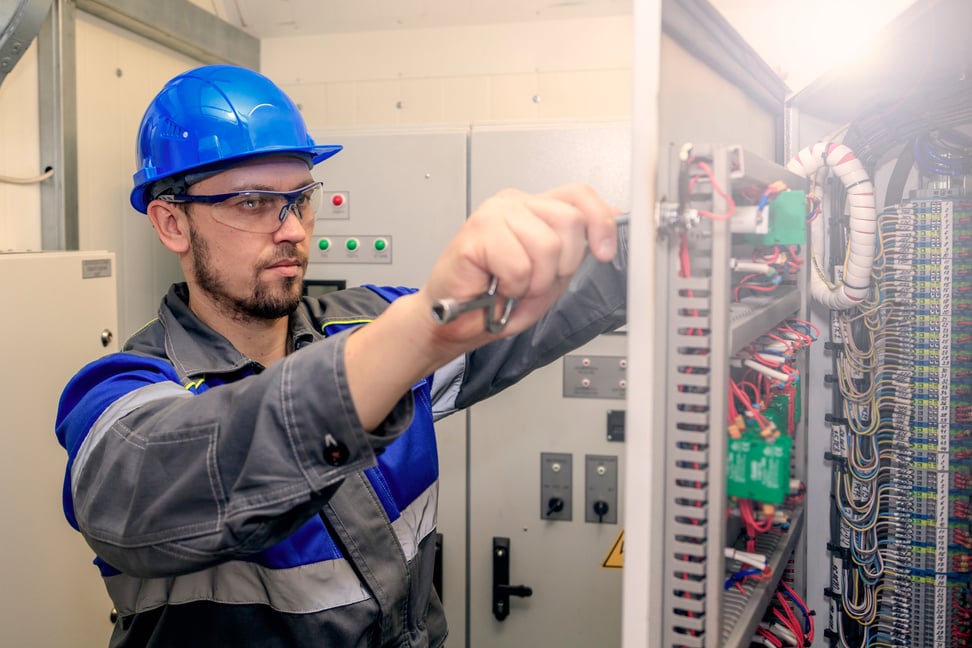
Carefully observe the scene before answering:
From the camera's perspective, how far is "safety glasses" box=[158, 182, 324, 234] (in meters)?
1.27

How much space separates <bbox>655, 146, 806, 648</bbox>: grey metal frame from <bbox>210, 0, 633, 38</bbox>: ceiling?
6.42ft

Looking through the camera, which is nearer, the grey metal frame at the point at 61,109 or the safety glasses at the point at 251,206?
the safety glasses at the point at 251,206

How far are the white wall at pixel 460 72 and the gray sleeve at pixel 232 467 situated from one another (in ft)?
6.57

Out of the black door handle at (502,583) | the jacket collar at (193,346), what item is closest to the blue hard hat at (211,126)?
the jacket collar at (193,346)

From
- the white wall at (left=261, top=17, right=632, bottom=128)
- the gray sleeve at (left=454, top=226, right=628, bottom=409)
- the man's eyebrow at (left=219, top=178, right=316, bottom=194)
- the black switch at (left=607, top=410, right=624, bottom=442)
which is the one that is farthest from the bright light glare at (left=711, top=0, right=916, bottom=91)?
the man's eyebrow at (left=219, top=178, right=316, bottom=194)

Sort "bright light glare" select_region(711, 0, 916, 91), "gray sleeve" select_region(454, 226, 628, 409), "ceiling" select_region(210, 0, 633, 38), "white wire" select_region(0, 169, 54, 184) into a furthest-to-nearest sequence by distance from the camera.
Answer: "ceiling" select_region(210, 0, 633, 38) < "bright light glare" select_region(711, 0, 916, 91) < "white wire" select_region(0, 169, 54, 184) < "gray sleeve" select_region(454, 226, 628, 409)

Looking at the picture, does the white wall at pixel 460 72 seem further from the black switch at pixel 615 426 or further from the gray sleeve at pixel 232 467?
the gray sleeve at pixel 232 467

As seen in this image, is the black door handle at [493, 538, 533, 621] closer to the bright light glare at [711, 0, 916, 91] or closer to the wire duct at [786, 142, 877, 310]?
the wire duct at [786, 142, 877, 310]

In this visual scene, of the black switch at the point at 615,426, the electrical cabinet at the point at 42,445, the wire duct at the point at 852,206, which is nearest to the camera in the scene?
the wire duct at the point at 852,206

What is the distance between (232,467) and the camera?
0.75 m

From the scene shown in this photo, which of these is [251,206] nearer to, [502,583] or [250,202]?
[250,202]

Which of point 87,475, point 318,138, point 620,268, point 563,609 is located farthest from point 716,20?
point 563,609

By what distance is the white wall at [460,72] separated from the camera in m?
2.58

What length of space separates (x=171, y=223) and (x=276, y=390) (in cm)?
75
